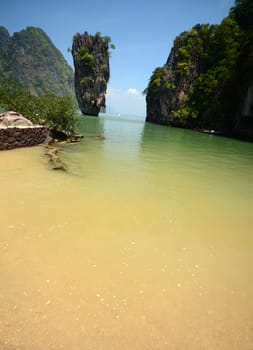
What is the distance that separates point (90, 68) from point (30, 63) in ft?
446

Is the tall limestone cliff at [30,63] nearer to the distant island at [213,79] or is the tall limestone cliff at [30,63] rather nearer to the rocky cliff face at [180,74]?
the rocky cliff face at [180,74]

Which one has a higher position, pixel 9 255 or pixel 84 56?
pixel 84 56

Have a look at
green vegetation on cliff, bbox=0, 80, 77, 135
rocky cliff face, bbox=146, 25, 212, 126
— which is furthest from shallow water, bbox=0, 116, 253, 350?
rocky cliff face, bbox=146, 25, 212, 126

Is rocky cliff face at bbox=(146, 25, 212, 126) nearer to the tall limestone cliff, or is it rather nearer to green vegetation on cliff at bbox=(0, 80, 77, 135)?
green vegetation on cliff at bbox=(0, 80, 77, 135)

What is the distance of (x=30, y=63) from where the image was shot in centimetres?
16800

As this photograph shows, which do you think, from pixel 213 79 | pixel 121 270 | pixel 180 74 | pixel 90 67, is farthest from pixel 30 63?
pixel 121 270

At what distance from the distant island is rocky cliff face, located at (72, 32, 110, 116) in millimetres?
23096

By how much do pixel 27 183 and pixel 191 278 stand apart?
12.2 feet

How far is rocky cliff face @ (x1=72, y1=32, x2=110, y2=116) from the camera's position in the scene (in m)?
64.3

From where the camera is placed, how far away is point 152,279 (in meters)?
2.10

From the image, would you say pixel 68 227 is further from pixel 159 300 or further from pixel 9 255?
pixel 159 300

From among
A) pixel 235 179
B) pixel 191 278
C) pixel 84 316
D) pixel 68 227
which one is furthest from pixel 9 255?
pixel 235 179

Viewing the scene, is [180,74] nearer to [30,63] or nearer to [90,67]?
[90,67]

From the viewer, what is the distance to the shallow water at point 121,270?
5.05 ft
